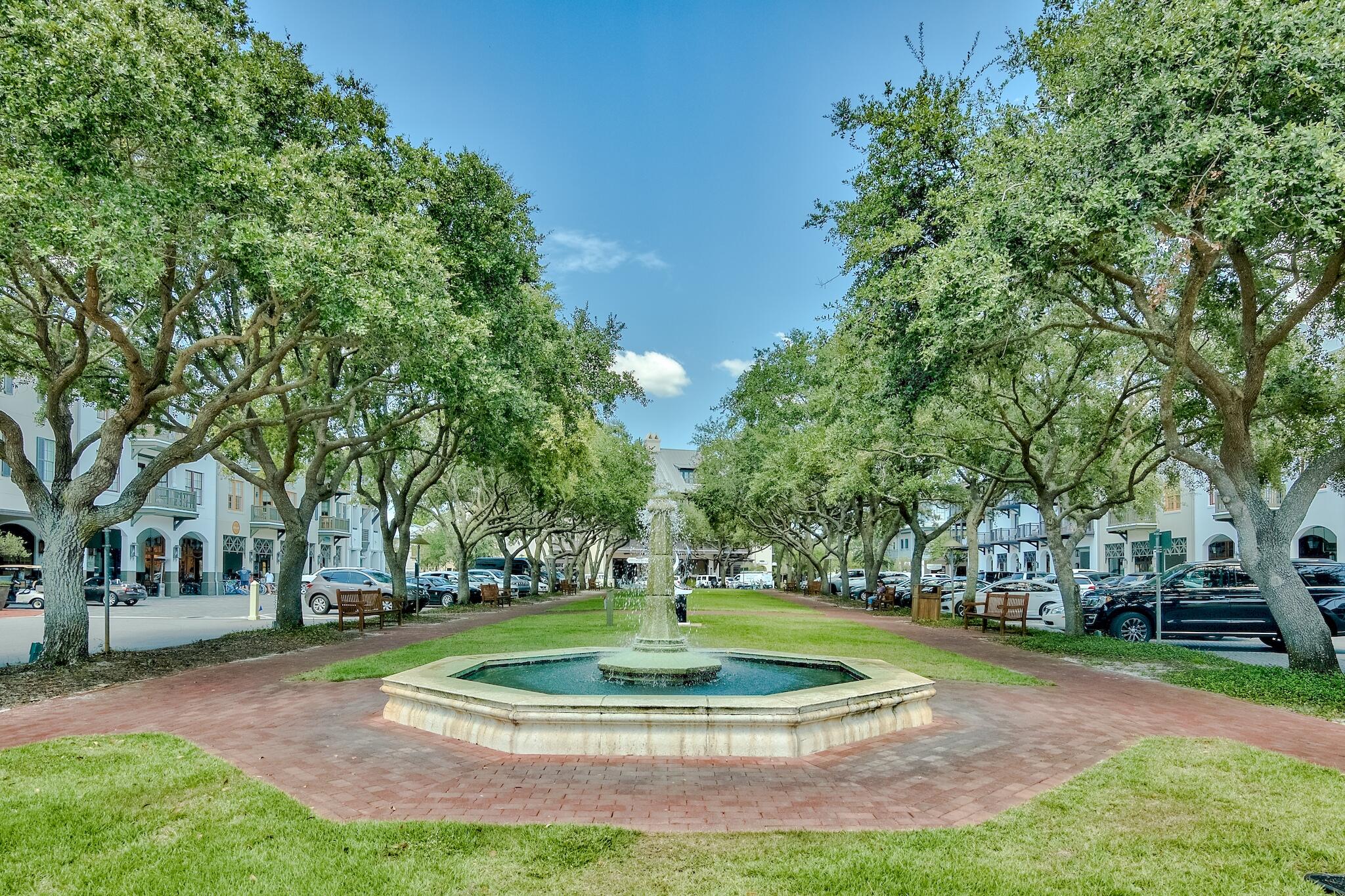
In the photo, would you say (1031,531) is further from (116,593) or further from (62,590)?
(62,590)

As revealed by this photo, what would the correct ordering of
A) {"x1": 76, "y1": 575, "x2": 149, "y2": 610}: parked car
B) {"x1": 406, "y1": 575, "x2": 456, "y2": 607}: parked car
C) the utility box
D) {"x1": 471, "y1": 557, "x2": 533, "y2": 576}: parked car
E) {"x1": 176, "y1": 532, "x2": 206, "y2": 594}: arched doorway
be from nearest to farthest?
the utility box → {"x1": 76, "y1": 575, "x2": 149, "y2": 610}: parked car → {"x1": 406, "y1": 575, "x2": 456, "y2": 607}: parked car → {"x1": 176, "y1": 532, "x2": 206, "y2": 594}: arched doorway → {"x1": 471, "y1": 557, "x2": 533, "y2": 576}: parked car

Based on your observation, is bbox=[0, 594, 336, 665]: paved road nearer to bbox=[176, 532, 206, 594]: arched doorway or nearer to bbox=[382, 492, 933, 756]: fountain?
bbox=[176, 532, 206, 594]: arched doorway

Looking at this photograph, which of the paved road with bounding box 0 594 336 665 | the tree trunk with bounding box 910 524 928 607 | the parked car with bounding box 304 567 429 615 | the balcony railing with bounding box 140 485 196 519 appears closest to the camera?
the paved road with bounding box 0 594 336 665

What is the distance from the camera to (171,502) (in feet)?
134

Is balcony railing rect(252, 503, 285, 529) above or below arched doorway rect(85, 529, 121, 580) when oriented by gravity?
above

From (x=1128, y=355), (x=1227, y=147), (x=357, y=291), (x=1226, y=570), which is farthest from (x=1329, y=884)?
(x=1128, y=355)

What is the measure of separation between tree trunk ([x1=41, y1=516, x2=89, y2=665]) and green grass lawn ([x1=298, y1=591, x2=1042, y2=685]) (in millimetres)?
3720

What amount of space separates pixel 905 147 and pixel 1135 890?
1202 centimetres

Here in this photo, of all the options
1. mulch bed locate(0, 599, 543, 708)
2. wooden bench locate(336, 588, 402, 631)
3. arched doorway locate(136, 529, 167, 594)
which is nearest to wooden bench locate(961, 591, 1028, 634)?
wooden bench locate(336, 588, 402, 631)

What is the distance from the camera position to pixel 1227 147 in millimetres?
8797

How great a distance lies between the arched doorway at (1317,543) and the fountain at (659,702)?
3209cm

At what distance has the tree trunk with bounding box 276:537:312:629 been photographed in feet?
61.4

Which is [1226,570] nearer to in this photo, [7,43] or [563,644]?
[563,644]

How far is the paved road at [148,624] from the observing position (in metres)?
17.4
